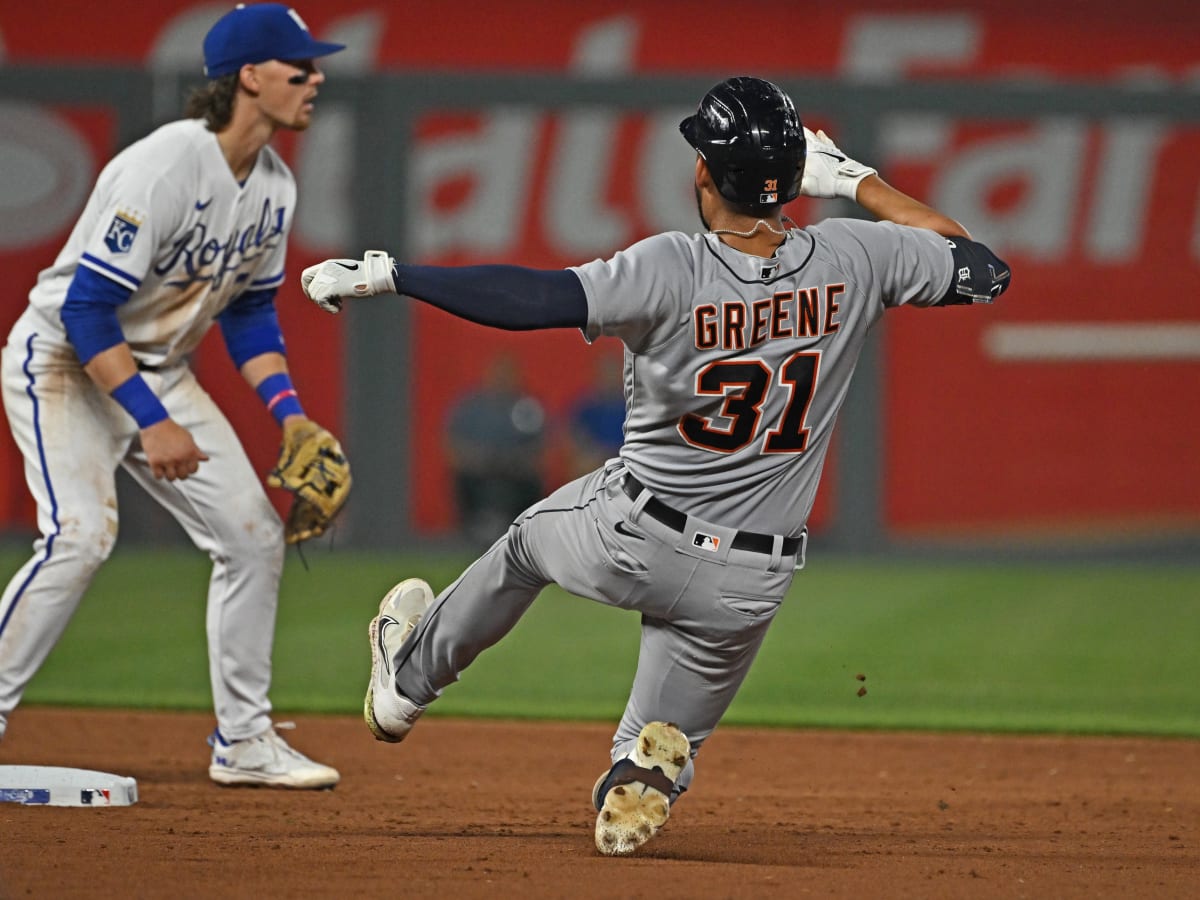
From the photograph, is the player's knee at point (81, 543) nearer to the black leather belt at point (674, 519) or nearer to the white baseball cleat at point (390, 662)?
the white baseball cleat at point (390, 662)

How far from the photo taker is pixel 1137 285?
1351 cm

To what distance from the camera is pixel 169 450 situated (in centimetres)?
452

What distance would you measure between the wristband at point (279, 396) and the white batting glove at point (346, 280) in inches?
65.2

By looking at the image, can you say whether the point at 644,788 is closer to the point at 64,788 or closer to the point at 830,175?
the point at 830,175

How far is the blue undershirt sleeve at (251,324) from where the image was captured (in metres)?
5.18

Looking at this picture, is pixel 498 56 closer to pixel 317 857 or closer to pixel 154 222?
pixel 154 222

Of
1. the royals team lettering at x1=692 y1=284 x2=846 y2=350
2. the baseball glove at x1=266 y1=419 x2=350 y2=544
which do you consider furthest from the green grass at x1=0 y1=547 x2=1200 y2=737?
the royals team lettering at x1=692 y1=284 x2=846 y2=350

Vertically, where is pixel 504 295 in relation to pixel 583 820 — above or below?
above

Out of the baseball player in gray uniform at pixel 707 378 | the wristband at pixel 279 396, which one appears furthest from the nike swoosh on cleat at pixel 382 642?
the wristband at pixel 279 396

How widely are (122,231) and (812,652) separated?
4.69 metres

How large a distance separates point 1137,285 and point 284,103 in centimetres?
1005

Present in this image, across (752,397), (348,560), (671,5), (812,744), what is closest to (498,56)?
(671,5)

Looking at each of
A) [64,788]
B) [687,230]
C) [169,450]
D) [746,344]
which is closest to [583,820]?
[64,788]

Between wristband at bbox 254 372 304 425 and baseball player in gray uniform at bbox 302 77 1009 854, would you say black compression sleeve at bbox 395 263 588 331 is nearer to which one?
baseball player in gray uniform at bbox 302 77 1009 854
